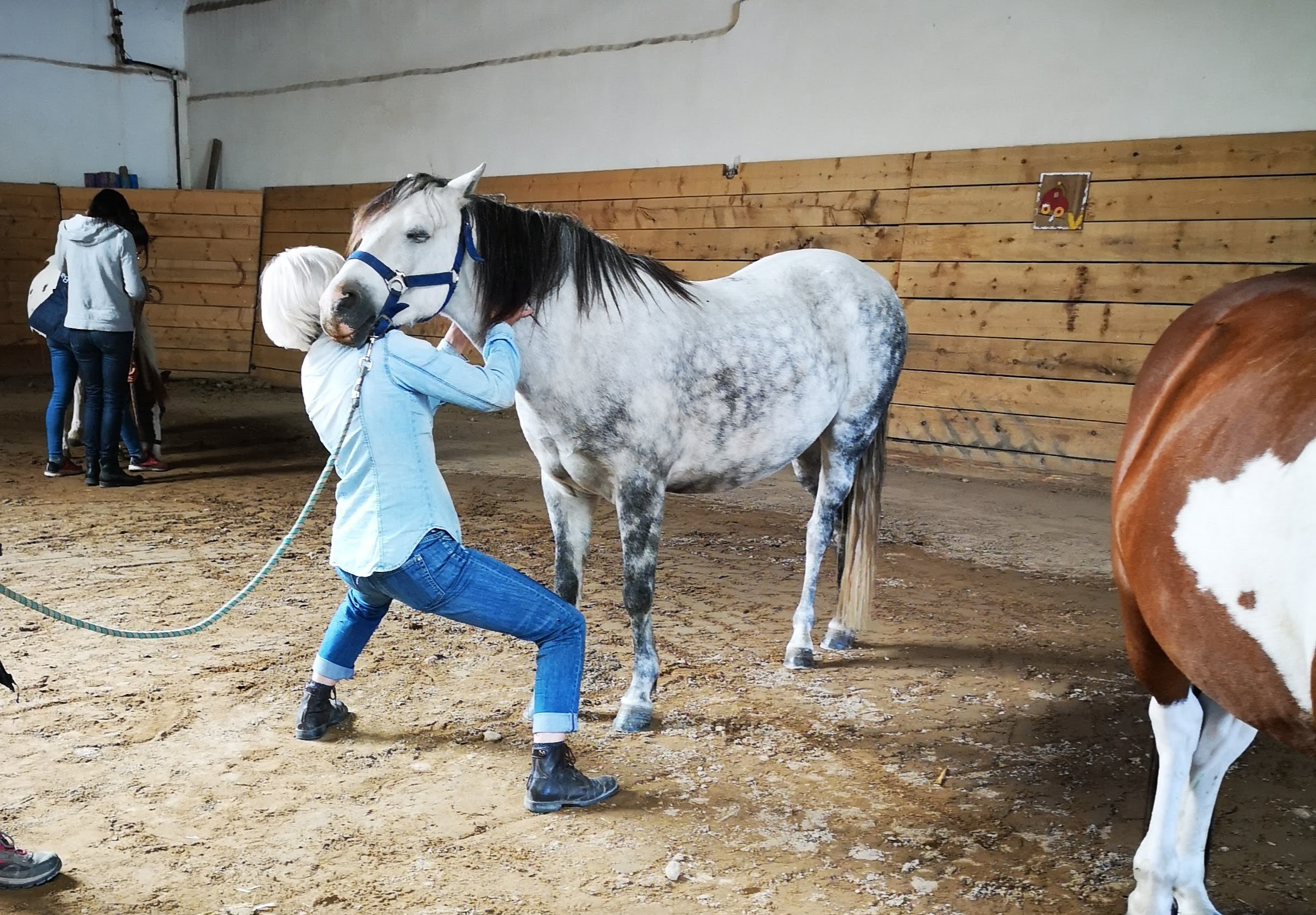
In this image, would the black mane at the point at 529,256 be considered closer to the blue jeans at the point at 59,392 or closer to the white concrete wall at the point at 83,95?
the blue jeans at the point at 59,392

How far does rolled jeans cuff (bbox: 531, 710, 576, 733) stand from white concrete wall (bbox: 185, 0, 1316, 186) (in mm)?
5127

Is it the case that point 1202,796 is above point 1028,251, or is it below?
below

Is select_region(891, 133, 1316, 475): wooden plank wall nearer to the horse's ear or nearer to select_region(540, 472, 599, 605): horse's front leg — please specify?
select_region(540, 472, 599, 605): horse's front leg

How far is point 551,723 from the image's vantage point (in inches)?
87.6

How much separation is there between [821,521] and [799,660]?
1.57 feet

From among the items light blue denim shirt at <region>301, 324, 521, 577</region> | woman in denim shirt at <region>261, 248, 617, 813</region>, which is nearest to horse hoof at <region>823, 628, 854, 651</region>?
woman in denim shirt at <region>261, 248, 617, 813</region>

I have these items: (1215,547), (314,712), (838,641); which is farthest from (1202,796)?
(314,712)

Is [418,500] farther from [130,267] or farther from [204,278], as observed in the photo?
[204,278]

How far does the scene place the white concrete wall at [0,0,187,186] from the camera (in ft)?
32.4

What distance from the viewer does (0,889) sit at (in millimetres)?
1894

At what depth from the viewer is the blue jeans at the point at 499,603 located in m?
2.12

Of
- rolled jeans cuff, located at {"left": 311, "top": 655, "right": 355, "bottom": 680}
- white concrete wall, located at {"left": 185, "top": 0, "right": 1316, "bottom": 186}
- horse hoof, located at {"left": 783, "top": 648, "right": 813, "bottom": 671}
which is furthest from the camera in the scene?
white concrete wall, located at {"left": 185, "top": 0, "right": 1316, "bottom": 186}

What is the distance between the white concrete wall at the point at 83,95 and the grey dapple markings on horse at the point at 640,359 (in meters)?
9.88

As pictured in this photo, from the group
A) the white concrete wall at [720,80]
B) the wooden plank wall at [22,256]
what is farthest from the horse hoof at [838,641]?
the wooden plank wall at [22,256]
